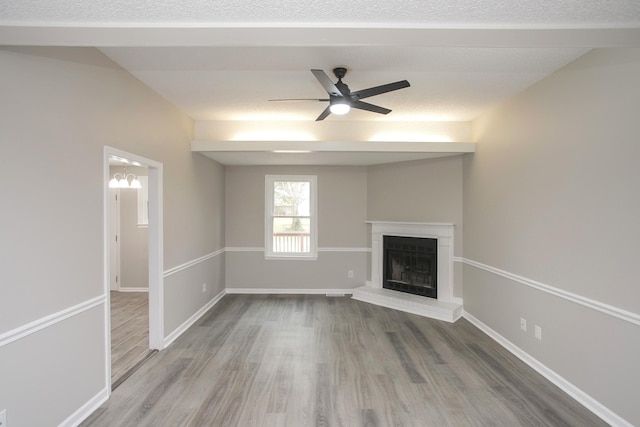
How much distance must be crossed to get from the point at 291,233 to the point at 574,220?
4.24 meters

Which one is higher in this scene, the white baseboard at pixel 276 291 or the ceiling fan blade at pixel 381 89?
the ceiling fan blade at pixel 381 89

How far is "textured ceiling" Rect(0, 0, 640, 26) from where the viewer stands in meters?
1.56

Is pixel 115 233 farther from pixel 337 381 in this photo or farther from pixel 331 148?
pixel 337 381

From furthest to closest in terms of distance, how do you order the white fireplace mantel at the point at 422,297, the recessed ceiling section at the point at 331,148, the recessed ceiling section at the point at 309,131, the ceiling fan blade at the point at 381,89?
the white fireplace mantel at the point at 422,297, the recessed ceiling section at the point at 309,131, the recessed ceiling section at the point at 331,148, the ceiling fan blade at the point at 381,89

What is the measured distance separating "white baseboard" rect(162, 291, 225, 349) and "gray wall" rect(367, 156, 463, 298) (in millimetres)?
3006

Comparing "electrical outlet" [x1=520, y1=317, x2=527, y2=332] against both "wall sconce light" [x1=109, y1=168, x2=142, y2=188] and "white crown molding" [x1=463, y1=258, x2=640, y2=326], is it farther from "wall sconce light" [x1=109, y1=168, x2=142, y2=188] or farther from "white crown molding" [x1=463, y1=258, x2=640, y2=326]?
"wall sconce light" [x1=109, y1=168, x2=142, y2=188]

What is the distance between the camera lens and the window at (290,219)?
595 centimetres

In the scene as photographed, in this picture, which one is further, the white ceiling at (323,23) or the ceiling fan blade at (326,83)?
the ceiling fan blade at (326,83)

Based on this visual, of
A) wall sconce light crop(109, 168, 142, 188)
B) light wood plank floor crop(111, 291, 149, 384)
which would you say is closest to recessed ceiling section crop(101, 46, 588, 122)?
wall sconce light crop(109, 168, 142, 188)

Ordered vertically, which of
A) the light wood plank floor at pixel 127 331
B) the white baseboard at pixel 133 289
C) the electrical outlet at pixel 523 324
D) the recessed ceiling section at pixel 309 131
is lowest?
the light wood plank floor at pixel 127 331

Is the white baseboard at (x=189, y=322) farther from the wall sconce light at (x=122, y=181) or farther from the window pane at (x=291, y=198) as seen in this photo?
the wall sconce light at (x=122, y=181)

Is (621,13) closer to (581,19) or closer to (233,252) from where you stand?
(581,19)

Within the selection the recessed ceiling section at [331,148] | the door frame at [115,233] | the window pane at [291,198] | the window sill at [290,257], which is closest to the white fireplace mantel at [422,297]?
the window sill at [290,257]

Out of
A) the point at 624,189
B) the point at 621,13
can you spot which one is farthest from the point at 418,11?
the point at 624,189
